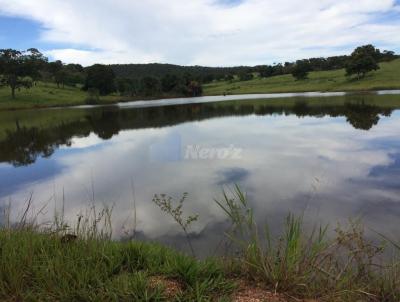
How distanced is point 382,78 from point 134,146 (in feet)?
241

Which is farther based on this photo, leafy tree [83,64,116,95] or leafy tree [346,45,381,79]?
leafy tree [83,64,116,95]

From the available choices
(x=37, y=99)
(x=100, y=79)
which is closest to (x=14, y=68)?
(x=37, y=99)

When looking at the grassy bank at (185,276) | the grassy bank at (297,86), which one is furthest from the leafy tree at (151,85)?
the grassy bank at (185,276)

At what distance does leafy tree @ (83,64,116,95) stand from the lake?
89.8 m

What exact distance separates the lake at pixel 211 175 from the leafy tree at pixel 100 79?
89.8 metres

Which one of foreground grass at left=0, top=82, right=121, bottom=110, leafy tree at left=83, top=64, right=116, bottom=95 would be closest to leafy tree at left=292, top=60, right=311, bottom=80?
foreground grass at left=0, top=82, right=121, bottom=110

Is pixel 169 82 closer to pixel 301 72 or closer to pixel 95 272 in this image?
pixel 301 72

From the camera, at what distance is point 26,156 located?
19266 mm

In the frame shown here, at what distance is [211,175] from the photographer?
13.0 m

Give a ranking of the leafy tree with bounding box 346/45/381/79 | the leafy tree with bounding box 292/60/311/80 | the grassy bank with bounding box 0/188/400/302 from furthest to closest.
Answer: the leafy tree with bounding box 292/60/311/80
the leafy tree with bounding box 346/45/381/79
the grassy bank with bounding box 0/188/400/302

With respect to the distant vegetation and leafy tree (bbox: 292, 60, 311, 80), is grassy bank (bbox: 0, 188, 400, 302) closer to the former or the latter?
the distant vegetation

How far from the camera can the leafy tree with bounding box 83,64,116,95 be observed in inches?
4370

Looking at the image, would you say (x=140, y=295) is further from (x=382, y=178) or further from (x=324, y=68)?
(x=324, y=68)

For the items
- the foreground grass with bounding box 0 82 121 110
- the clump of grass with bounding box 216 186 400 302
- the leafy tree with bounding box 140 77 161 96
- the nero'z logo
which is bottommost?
the nero'z logo
